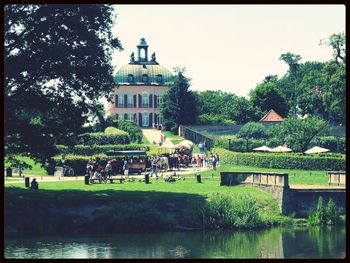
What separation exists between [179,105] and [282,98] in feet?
56.2

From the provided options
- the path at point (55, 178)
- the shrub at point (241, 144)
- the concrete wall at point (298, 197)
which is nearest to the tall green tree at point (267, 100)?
the shrub at point (241, 144)

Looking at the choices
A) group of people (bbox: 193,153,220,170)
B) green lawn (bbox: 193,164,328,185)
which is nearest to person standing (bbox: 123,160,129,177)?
green lawn (bbox: 193,164,328,185)

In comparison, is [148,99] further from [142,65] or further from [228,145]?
[228,145]

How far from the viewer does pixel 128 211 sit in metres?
36.6

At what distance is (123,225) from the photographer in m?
36.2

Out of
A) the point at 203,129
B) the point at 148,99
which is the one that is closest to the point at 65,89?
the point at 203,129

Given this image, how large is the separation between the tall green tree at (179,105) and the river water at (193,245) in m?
53.9

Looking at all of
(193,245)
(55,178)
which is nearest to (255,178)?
(193,245)

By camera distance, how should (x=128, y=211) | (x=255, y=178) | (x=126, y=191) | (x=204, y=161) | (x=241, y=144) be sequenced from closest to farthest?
(x=128, y=211) → (x=126, y=191) → (x=255, y=178) → (x=204, y=161) → (x=241, y=144)

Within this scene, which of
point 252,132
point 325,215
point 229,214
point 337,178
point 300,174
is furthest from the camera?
point 252,132

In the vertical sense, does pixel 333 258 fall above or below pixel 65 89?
below

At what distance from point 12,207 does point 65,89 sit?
6077 millimetres

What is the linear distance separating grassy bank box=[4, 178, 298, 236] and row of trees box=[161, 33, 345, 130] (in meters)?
33.1

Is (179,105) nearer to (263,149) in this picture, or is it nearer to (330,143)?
(330,143)
